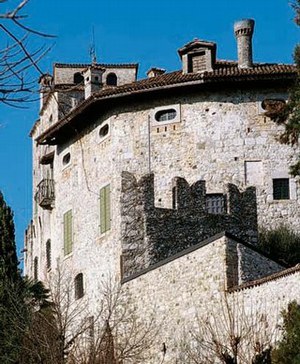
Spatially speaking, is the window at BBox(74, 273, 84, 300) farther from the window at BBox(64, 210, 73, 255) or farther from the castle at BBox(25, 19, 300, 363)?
the window at BBox(64, 210, 73, 255)

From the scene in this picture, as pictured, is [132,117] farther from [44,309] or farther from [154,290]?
[154,290]

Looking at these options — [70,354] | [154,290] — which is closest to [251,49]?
[154,290]

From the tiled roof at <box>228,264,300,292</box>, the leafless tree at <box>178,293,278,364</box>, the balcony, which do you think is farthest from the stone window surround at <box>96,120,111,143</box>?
the tiled roof at <box>228,264,300,292</box>

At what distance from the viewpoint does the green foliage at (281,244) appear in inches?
1163

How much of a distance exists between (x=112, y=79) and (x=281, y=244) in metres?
16.0

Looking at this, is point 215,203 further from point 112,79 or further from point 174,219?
point 112,79

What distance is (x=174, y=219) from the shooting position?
28.9m

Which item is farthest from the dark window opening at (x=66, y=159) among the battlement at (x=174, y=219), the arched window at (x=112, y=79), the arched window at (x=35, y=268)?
the arched window at (x=112, y=79)

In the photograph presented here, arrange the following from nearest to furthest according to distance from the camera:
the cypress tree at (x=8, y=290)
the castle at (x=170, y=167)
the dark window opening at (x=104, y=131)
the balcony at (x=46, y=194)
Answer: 1. the cypress tree at (x=8, y=290)
2. the castle at (x=170, y=167)
3. the dark window opening at (x=104, y=131)
4. the balcony at (x=46, y=194)

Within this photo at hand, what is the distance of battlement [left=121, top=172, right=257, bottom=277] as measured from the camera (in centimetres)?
2859

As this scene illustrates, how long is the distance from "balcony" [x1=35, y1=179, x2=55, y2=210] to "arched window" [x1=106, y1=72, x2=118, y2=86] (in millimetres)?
7385

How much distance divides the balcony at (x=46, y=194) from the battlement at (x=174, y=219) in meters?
7.24

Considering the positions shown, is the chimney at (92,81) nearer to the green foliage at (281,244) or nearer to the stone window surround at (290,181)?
the stone window surround at (290,181)

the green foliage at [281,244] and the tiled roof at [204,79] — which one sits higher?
the tiled roof at [204,79]
